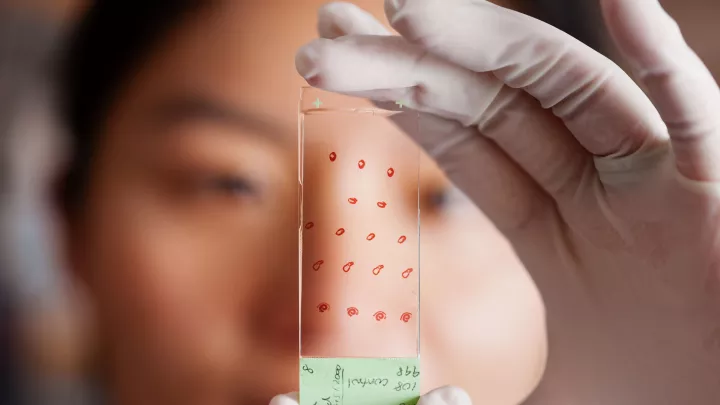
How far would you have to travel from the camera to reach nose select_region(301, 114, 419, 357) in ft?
1.68

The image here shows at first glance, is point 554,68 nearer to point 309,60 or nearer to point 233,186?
point 309,60

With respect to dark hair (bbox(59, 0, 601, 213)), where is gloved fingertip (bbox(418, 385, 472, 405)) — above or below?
below

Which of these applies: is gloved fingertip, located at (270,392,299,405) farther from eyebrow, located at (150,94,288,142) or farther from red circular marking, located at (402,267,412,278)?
eyebrow, located at (150,94,288,142)

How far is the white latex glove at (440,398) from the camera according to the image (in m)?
0.49

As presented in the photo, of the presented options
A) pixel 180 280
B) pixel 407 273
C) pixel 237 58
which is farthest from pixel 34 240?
pixel 407 273

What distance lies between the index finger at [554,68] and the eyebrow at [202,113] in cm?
23

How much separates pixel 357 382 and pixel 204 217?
26 cm

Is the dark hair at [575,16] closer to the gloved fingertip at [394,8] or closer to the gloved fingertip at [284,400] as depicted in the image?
the gloved fingertip at [394,8]

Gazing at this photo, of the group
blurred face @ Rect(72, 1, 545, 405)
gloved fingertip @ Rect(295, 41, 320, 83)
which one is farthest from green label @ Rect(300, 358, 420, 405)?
gloved fingertip @ Rect(295, 41, 320, 83)

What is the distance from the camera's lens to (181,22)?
0.61 metres

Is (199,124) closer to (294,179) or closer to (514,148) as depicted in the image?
(294,179)

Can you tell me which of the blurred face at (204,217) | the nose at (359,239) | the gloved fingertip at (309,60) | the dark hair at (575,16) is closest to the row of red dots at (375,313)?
the nose at (359,239)

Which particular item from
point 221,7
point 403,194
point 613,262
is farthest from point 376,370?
point 221,7

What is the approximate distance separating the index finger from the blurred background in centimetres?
41
